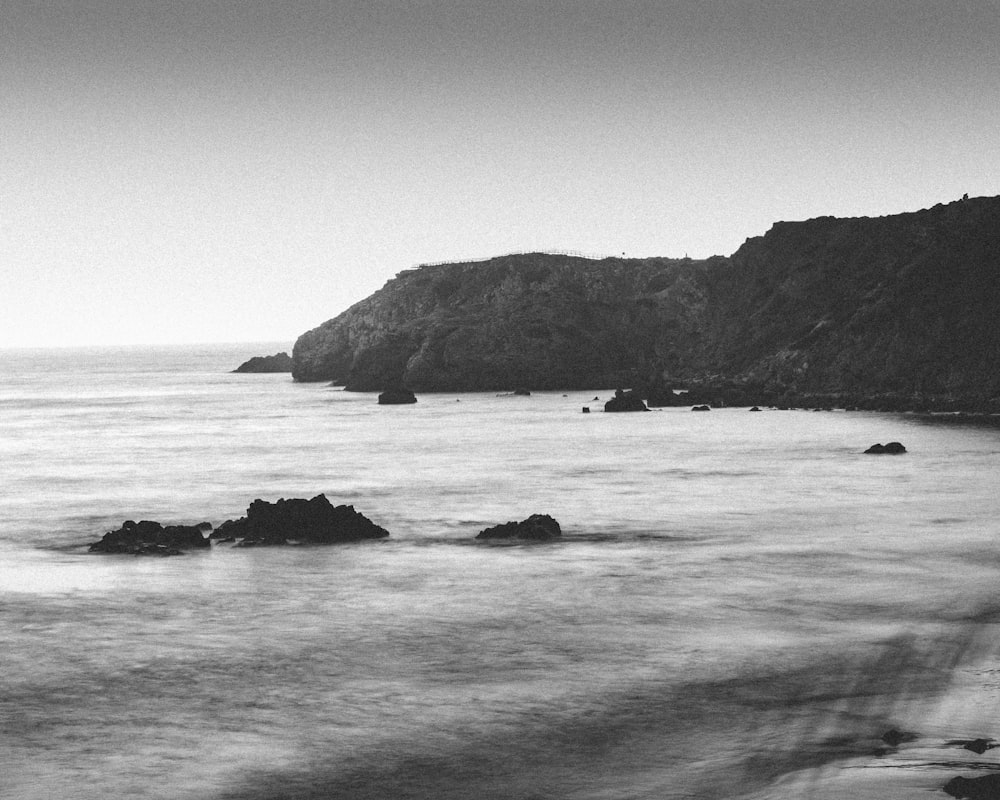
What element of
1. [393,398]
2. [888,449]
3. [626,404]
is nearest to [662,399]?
[626,404]

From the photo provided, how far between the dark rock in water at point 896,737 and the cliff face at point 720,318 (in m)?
67.2

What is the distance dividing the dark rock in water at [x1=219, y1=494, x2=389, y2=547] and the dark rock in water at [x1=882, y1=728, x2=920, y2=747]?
61.4ft

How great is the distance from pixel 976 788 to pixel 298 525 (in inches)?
846

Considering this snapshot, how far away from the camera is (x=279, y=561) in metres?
29.7

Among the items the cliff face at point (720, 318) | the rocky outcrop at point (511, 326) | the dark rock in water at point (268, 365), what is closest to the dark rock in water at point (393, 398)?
the rocky outcrop at point (511, 326)

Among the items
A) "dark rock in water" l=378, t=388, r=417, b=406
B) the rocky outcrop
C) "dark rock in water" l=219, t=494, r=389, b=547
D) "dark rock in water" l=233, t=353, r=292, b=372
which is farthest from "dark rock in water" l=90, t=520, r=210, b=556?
"dark rock in water" l=233, t=353, r=292, b=372


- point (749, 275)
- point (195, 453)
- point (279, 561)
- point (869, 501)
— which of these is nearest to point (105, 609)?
point (279, 561)

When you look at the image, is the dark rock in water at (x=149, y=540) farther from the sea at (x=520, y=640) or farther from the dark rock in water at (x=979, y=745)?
the dark rock in water at (x=979, y=745)

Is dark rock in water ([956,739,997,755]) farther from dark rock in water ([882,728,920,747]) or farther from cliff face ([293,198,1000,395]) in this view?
cliff face ([293,198,1000,395])

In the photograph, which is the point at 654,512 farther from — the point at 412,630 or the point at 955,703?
the point at 955,703

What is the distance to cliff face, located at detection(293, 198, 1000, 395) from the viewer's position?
90169 millimetres

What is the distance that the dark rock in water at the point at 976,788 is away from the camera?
1273 cm

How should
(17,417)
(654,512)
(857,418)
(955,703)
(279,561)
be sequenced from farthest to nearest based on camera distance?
(17,417)
(857,418)
(654,512)
(279,561)
(955,703)

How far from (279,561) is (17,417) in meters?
74.1
